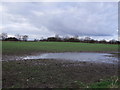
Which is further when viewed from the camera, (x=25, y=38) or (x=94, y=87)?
(x=25, y=38)

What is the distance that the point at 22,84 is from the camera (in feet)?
22.1

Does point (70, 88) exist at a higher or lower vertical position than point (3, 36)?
lower

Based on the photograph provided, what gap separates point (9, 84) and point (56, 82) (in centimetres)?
242

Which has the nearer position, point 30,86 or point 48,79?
point 30,86

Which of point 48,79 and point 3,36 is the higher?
point 3,36

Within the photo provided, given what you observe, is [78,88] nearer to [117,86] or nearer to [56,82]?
[56,82]

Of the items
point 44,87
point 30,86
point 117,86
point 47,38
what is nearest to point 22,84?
point 30,86

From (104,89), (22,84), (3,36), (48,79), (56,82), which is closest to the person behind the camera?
(104,89)

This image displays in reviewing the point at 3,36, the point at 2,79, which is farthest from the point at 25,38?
the point at 2,79

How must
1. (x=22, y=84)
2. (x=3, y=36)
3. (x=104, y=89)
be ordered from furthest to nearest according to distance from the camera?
(x=3, y=36), (x=22, y=84), (x=104, y=89)

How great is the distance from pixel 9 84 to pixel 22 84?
690 millimetres

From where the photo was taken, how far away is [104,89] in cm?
621

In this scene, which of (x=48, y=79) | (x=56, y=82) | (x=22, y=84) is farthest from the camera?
(x=48, y=79)

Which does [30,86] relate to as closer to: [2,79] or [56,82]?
[56,82]
